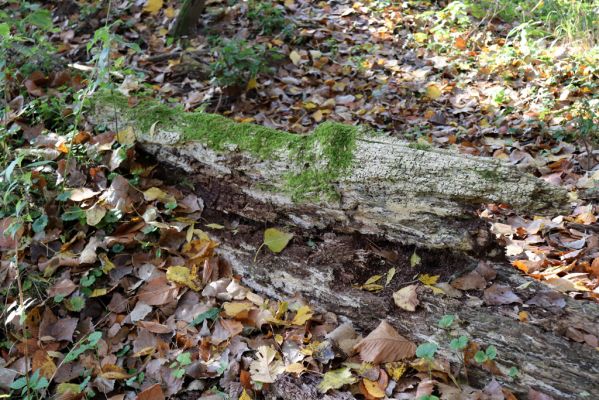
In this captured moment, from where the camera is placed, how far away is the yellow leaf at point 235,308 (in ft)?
8.07

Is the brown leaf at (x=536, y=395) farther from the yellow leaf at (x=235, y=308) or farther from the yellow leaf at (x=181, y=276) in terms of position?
the yellow leaf at (x=181, y=276)

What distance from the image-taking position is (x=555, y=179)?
11.7ft

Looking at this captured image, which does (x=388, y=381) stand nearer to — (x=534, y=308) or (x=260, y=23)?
(x=534, y=308)

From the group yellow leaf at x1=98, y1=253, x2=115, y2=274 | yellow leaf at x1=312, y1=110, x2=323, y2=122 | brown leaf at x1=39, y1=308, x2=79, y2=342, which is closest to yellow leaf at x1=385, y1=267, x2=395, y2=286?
yellow leaf at x1=98, y1=253, x2=115, y2=274

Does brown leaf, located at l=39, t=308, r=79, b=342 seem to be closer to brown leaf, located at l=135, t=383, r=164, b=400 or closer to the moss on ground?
brown leaf, located at l=135, t=383, r=164, b=400

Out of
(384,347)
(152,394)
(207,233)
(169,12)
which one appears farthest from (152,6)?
(384,347)

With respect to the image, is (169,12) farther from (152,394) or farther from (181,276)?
(152,394)

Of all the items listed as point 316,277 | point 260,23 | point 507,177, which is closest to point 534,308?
point 507,177

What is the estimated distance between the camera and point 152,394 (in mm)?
2242

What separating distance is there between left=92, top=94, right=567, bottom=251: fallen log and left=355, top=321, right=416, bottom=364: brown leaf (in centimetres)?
47

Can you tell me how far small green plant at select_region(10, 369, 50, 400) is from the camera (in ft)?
7.47

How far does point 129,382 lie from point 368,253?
1.22m

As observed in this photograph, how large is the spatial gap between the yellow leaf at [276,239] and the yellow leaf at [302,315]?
36cm

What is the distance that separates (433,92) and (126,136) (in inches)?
119
